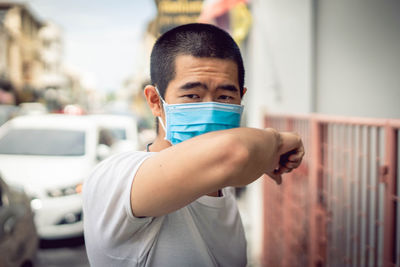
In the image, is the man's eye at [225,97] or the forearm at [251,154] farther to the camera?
the man's eye at [225,97]

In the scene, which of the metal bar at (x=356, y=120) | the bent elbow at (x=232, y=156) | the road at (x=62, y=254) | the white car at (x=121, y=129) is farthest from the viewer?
the white car at (x=121, y=129)

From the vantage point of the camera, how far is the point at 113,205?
978mm

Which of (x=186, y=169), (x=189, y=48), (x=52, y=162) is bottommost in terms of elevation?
(x=52, y=162)

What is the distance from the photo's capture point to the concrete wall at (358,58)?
11.0 ft

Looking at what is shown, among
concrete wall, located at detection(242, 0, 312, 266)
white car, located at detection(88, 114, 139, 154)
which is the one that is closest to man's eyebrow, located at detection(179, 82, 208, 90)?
concrete wall, located at detection(242, 0, 312, 266)

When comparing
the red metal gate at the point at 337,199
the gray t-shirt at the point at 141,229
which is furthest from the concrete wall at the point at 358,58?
the gray t-shirt at the point at 141,229

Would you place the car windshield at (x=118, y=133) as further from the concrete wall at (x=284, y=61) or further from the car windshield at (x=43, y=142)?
the concrete wall at (x=284, y=61)

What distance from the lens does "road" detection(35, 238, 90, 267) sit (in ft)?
14.6

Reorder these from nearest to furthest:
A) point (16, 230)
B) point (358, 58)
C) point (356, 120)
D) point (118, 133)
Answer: point (356, 120)
point (16, 230)
point (358, 58)
point (118, 133)

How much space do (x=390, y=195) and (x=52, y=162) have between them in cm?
494

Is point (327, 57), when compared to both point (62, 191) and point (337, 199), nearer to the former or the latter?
point (337, 199)

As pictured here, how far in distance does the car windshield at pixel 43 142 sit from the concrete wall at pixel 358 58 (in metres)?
4.03

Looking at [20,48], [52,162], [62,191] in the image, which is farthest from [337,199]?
[20,48]

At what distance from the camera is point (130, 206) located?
36.7 inches
